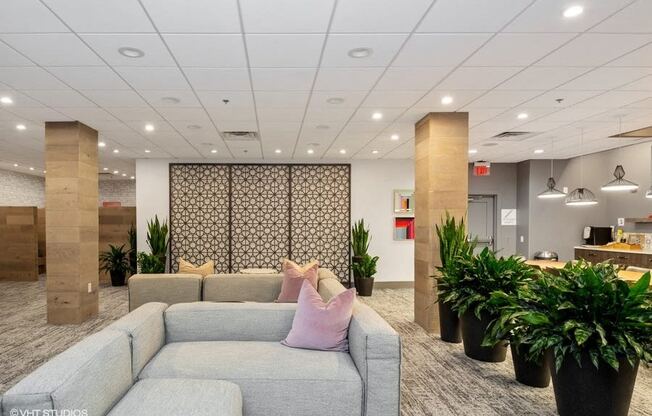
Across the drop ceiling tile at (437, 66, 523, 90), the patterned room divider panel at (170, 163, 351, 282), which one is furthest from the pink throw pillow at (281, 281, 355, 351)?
the patterned room divider panel at (170, 163, 351, 282)

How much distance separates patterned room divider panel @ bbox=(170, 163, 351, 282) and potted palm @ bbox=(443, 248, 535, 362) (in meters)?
4.54

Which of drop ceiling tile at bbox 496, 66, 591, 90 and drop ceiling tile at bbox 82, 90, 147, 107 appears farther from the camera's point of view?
drop ceiling tile at bbox 82, 90, 147, 107

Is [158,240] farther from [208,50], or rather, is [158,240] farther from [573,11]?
→ [573,11]

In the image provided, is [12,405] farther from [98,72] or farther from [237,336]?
[98,72]

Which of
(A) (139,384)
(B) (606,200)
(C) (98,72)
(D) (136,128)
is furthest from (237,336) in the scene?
(B) (606,200)

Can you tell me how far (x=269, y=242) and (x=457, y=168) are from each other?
15.2 feet

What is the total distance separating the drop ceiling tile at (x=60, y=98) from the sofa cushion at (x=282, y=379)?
3070 millimetres

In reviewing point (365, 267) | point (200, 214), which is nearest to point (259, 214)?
point (200, 214)

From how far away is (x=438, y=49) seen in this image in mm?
3113

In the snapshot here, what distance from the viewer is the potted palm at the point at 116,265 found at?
27.2 feet

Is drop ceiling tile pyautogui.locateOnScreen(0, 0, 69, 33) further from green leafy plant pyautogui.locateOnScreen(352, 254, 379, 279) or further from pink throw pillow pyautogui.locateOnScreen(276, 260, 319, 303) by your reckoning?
green leafy plant pyautogui.locateOnScreen(352, 254, 379, 279)

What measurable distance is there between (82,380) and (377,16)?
102 inches

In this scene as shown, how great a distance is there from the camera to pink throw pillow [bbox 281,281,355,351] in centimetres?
278

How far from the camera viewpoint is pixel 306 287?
3016 millimetres
